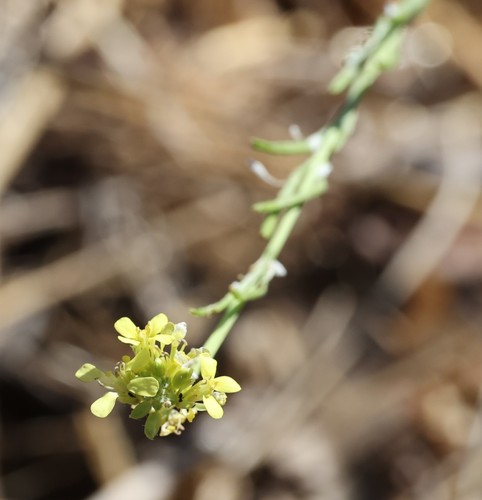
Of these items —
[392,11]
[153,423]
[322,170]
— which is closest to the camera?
[153,423]

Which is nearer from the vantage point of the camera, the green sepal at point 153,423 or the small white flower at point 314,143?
the green sepal at point 153,423

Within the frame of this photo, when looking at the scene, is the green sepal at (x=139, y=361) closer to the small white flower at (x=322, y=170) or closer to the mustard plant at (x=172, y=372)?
the mustard plant at (x=172, y=372)

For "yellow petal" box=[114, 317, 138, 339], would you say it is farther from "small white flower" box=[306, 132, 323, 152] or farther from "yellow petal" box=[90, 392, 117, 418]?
"small white flower" box=[306, 132, 323, 152]

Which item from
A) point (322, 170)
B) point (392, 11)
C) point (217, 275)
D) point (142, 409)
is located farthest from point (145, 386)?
point (217, 275)

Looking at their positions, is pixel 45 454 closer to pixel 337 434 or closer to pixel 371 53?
pixel 337 434

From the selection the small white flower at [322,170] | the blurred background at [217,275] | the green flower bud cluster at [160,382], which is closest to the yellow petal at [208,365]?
the green flower bud cluster at [160,382]

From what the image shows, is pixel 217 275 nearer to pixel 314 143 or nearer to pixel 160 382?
pixel 314 143
